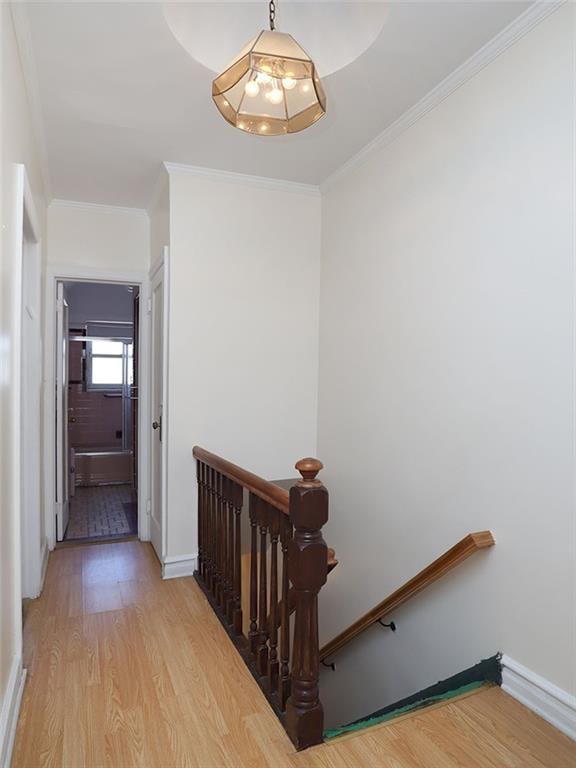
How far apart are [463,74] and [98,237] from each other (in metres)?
2.71

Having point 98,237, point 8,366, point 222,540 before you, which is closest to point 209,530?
point 222,540

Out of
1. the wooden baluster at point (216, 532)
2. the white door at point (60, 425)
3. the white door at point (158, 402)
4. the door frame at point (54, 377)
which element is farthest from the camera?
the white door at point (60, 425)

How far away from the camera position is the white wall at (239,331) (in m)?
3.10

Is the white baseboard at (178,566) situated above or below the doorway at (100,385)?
below

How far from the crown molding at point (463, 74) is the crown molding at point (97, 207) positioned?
171cm

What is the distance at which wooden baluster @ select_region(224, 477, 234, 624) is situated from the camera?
244 centimetres

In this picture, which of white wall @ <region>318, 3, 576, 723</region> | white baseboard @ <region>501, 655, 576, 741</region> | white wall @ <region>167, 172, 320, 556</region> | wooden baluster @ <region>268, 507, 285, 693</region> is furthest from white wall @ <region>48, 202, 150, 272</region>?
white baseboard @ <region>501, 655, 576, 741</region>

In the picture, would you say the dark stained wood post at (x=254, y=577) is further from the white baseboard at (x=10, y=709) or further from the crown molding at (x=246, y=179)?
the crown molding at (x=246, y=179)

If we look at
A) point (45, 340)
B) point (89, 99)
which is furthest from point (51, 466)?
point (89, 99)

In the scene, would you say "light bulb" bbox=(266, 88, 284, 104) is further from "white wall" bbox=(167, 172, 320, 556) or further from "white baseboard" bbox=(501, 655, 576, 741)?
"white baseboard" bbox=(501, 655, 576, 741)

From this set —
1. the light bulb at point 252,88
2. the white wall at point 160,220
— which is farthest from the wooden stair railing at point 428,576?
the white wall at point 160,220

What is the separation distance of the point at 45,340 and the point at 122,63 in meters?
2.11

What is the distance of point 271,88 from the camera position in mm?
1697

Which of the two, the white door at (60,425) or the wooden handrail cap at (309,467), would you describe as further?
the white door at (60,425)
